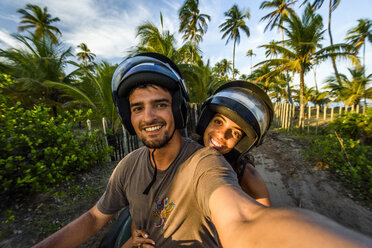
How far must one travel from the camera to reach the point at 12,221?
2387 mm

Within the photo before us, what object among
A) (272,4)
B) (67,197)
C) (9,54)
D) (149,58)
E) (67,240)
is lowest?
(67,197)

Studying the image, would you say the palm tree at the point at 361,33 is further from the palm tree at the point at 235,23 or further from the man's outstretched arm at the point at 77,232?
the man's outstretched arm at the point at 77,232

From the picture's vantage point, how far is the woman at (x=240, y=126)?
173cm

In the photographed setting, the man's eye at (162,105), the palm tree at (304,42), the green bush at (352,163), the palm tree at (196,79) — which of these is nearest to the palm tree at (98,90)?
the palm tree at (196,79)

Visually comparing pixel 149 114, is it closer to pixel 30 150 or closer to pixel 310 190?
pixel 30 150

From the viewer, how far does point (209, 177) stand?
35.8 inches

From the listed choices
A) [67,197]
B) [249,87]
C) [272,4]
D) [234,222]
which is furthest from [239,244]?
[272,4]

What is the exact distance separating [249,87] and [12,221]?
414 centimetres

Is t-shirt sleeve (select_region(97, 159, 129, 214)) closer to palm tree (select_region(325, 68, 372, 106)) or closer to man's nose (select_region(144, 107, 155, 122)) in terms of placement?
man's nose (select_region(144, 107, 155, 122))

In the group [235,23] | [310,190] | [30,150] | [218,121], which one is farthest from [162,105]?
[235,23]

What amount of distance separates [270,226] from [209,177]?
408 mm

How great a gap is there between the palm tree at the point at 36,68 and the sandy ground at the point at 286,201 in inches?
315

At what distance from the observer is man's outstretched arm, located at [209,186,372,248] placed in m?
0.42

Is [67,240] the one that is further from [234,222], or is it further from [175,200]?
[234,222]
